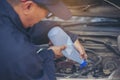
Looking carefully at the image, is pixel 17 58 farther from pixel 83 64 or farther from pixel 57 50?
pixel 83 64

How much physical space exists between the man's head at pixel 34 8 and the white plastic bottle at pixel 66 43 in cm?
34

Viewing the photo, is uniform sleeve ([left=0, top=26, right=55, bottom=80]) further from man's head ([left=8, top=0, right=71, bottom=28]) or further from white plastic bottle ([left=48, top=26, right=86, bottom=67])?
white plastic bottle ([left=48, top=26, right=86, bottom=67])

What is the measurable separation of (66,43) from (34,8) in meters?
0.46

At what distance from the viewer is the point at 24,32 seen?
1.87 metres

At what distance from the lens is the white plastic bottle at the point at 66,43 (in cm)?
215

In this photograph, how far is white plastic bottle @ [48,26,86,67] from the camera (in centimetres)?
215

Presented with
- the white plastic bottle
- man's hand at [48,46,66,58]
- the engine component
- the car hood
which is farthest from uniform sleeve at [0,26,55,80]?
the car hood

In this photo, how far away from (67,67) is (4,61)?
21.6 inches

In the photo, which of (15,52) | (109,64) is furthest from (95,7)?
(15,52)

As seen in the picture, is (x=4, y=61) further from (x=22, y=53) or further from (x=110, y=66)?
(x=110, y=66)

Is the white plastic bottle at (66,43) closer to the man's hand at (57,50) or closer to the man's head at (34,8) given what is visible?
the man's hand at (57,50)

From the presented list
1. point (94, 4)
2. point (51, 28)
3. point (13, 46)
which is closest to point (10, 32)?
point (13, 46)

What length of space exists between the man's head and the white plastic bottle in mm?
335

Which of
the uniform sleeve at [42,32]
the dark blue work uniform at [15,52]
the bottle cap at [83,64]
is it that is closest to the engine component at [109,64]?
the bottle cap at [83,64]
